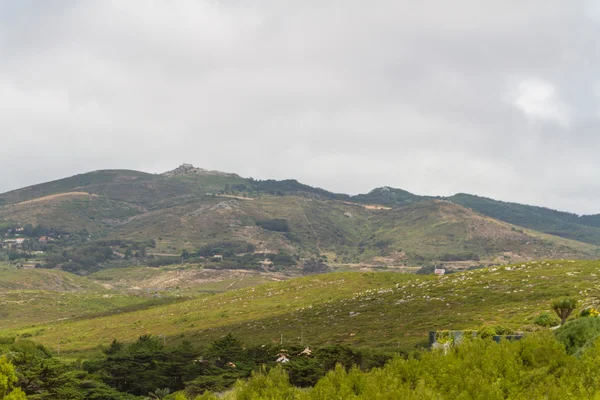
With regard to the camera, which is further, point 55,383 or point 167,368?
point 167,368

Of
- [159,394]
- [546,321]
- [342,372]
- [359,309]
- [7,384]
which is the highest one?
[342,372]

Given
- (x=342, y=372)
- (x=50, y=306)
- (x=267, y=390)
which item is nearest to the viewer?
(x=267, y=390)

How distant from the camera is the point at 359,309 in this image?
295 feet

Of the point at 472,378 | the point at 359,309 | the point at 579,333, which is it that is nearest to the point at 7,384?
the point at 472,378

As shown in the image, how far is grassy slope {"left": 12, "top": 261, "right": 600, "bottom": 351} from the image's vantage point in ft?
227

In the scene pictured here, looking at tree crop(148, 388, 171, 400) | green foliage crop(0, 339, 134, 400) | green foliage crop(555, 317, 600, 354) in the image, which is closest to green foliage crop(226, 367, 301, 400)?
green foliage crop(555, 317, 600, 354)

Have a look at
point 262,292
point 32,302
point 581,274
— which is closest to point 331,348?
point 581,274

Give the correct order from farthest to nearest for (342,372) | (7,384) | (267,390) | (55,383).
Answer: (55,383) < (7,384) < (342,372) < (267,390)

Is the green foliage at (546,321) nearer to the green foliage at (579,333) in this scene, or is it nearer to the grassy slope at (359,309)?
the grassy slope at (359,309)

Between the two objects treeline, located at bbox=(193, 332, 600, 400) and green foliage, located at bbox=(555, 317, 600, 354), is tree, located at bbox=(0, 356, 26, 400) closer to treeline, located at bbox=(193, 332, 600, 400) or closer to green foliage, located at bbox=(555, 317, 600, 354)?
treeline, located at bbox=(193, 332, 600, 400)

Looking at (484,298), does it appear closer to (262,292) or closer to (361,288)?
(361,288)

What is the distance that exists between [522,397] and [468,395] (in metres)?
2.13

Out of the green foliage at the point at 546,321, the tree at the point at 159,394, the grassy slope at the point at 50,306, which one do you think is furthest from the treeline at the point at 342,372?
the grassy slope at the point at 50,306

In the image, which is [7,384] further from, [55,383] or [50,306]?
[50,306]
